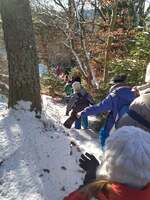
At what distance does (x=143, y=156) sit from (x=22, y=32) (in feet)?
13.8

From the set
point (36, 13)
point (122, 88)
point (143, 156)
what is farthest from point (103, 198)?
point (36, 13)

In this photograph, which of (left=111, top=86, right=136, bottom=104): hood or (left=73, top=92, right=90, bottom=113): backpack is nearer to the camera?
(left=111, top=86, right=136, bottom=104): hood

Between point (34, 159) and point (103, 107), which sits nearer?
point (34, 159)

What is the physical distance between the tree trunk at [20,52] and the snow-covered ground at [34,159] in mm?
209

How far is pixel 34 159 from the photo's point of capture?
5.44m

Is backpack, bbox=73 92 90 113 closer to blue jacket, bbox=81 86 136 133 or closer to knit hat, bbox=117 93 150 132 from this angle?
blue jacket, bbox=81 86 136 133

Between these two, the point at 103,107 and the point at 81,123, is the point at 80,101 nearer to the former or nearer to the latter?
the point at 81,123

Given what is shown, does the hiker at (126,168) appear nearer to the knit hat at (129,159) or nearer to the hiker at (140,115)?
the knit hat at (129,159)

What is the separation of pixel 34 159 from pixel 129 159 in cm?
294

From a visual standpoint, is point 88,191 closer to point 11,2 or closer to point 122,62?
point 11,2

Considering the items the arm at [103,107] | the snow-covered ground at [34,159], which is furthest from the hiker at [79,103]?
the arm at [103,107]

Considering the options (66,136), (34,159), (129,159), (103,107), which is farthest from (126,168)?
(66,136)

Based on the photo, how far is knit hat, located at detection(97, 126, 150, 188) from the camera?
2.64m

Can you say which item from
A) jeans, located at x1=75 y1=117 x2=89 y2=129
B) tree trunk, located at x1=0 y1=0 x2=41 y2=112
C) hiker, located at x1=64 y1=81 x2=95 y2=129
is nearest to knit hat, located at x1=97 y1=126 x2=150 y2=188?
tree trunk, located at x1=0 y1=0 x2=41 y2=112
